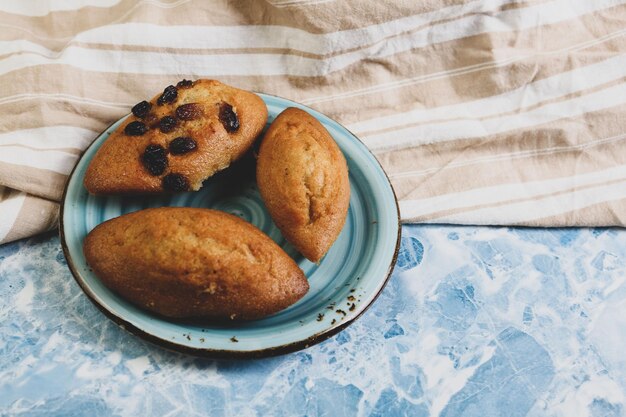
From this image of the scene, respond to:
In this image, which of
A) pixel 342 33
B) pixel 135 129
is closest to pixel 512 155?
pixel 342 33

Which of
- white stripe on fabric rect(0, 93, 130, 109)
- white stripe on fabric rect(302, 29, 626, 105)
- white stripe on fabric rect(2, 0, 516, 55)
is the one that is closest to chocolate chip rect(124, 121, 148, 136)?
white stripe on fabric rect(0, 93, 130, 109)

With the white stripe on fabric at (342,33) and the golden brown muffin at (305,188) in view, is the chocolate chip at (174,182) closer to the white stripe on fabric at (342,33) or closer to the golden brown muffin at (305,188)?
the golden brown muffin at (305,188)

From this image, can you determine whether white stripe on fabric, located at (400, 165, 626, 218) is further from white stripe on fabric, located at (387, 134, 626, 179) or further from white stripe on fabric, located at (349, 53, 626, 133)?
white stripe on fabric, located at (349, 53, 626, 133)

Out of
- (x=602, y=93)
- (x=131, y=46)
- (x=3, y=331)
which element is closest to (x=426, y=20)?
(x=602, y=93)

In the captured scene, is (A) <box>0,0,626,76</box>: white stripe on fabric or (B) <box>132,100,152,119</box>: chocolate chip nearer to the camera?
(B) <box>132,100,152,119</box>: chocolate chip

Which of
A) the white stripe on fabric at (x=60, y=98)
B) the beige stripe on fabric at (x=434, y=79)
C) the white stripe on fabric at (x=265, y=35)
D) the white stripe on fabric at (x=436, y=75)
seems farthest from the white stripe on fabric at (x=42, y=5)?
the white stripe on fabric at (x=436, y=75)

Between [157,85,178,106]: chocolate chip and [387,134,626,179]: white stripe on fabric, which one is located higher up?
[157,85,178,106]: chocolate chip
